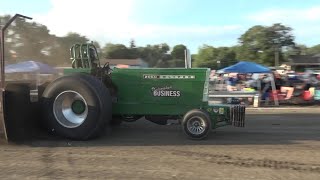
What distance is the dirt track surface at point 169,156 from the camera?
695cm

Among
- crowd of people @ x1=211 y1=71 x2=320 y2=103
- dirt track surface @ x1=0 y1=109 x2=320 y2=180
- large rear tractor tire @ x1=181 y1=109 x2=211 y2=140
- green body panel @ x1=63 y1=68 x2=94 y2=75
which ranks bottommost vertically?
dirt track surface @ x1=0 y1=109 x2=320 y2=180

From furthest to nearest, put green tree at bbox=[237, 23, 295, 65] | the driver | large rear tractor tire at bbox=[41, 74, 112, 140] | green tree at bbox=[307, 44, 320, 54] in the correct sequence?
green tree at bbox=[307, 44, 320, 54] < green tree at bbox=[237, 23, 295, 65] < the driver < large rear tractor tire at bbox=[41, 74, 112, 140]

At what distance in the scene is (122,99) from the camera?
10.9 meters

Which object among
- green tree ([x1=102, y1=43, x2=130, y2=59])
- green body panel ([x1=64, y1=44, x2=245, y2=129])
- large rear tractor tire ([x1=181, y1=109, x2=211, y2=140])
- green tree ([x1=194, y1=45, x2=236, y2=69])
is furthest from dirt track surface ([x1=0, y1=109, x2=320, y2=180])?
green tree ([x1=194, y1=45, x2=236, y2=69])

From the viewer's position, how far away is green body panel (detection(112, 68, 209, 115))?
423 inches

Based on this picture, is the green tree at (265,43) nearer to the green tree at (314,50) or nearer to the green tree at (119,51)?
the green tree at (119,51)

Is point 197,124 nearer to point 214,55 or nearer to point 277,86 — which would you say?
point 277,86

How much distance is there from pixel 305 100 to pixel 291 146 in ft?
41.3

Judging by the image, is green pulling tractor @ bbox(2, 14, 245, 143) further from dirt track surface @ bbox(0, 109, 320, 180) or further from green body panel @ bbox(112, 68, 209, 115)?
dirt track surface @ bbox(0, 109, 320, 180)

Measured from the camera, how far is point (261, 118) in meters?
15.1

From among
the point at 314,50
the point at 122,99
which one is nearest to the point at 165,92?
the point at 122,99

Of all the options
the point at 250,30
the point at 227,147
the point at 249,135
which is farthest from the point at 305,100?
the point at 250,30

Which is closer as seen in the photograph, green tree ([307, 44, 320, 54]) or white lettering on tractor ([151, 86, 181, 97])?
white lettering on tractor ([151, 86, 181, 97])

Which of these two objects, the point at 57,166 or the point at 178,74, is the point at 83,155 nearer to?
the point at 57,166
